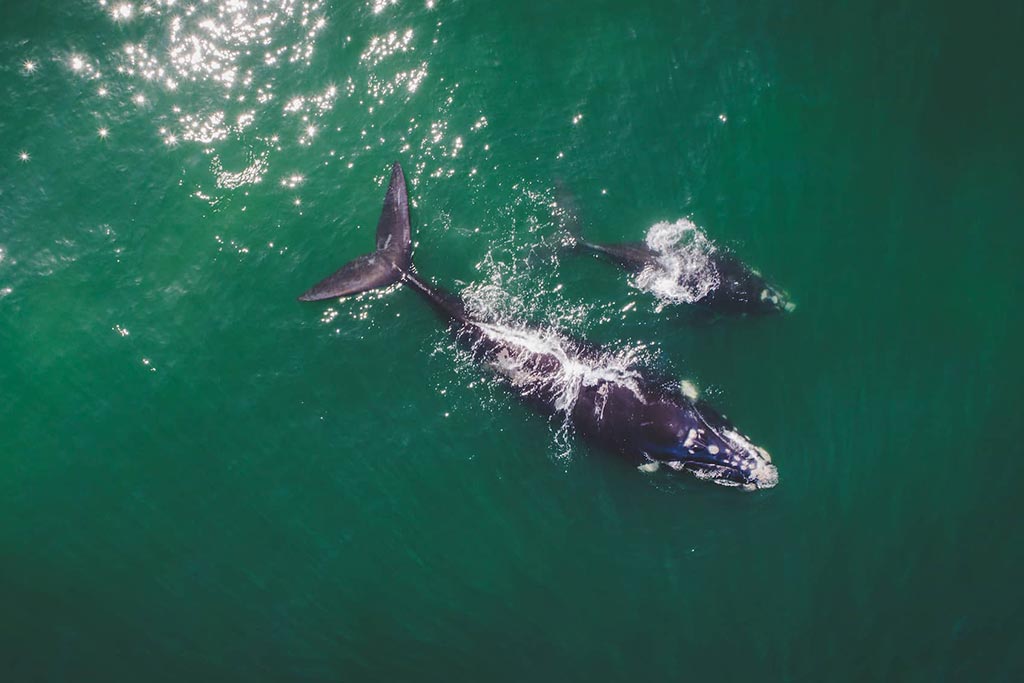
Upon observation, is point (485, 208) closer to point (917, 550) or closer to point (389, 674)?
point (389, 674)

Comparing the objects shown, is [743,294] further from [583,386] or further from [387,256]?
[387,256]

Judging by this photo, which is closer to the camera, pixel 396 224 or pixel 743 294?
pixel 743 294

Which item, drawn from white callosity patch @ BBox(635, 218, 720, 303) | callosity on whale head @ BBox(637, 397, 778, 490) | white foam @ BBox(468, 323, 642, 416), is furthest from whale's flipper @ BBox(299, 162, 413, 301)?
callosity on whale head @ BBox(637, 397, 778, 490)

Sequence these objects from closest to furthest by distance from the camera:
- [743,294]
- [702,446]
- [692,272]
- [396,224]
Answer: [702,446] → [743,294] → [692,272] → [396,224]

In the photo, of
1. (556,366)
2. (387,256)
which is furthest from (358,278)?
(556,366)

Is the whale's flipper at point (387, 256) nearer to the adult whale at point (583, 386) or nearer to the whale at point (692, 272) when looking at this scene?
the adult whale at point (583, 386)

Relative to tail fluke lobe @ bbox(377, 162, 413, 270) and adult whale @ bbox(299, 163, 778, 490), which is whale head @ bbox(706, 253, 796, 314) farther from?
tail fluke lobe @ bbox(377, 162, 413, 270)
